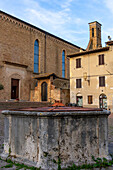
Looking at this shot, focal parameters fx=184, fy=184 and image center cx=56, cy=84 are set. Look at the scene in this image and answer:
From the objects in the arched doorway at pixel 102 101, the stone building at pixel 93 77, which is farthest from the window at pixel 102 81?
the arched doorway at pixel 102 101

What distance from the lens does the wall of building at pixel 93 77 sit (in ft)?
73.0

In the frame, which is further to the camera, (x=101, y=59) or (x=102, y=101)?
(x=101, y=59)

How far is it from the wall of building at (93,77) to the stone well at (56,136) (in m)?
19.1

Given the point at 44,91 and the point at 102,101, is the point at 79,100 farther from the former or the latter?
the point at 44,91

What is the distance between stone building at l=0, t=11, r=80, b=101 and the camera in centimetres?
2494

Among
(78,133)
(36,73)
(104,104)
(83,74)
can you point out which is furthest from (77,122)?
(36,73)

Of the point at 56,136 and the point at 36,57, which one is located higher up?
the point at 36,57

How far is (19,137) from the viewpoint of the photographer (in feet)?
12.3

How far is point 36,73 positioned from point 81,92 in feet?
28.2

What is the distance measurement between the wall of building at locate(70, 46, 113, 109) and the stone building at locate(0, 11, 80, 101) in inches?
95.6

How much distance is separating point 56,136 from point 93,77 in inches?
830

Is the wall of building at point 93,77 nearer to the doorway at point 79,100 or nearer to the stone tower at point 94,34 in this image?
the doorway at point 79,100

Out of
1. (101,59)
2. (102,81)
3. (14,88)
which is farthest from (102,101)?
(14,88)

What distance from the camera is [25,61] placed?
28094 mm
